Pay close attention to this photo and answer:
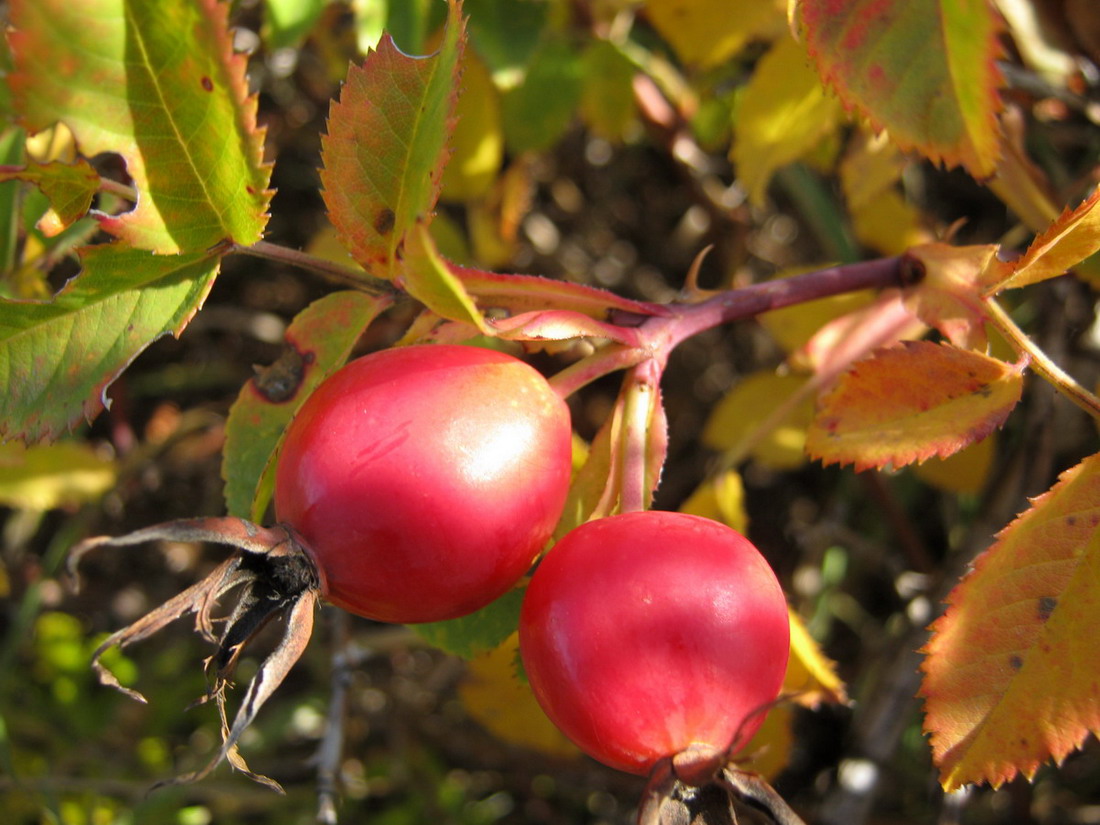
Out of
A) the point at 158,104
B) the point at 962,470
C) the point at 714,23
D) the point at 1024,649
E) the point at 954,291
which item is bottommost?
the point at 962,470

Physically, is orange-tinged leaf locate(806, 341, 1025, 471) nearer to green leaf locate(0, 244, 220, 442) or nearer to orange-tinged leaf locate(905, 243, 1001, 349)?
orange-tinged leaf locate(905, 243, 1001, 349)

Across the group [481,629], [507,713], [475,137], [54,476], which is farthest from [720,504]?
[54,476]

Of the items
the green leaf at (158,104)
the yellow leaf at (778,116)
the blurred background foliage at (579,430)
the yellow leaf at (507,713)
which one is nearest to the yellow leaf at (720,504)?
the blurred background foliage at (579,430)

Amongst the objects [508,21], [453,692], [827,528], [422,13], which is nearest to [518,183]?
[508,21]

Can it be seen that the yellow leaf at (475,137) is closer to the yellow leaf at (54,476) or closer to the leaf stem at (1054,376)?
the yellow leaf at (54,476)

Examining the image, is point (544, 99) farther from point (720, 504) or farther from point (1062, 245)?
point (1062, 245)

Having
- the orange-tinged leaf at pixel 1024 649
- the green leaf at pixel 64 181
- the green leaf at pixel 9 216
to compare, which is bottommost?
the orange-tinged leaf at pixel 1024 649
